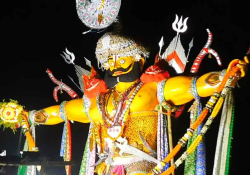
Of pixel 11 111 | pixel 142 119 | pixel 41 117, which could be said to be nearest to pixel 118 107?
pixel 142 119

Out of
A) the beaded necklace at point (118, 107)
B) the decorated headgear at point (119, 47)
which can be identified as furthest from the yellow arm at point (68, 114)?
the decorated headgear at point (119, 47)

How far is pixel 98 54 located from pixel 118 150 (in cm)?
79

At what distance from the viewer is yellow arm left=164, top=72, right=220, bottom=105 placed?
99.8 inches

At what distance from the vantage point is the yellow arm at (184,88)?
2535 millimetres

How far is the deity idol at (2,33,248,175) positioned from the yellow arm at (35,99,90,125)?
0.24 feet

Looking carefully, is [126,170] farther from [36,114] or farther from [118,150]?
[36,114]

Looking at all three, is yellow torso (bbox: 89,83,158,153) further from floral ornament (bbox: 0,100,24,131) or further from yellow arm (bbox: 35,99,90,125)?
floral ornament (bbox: 0,100,24,131)

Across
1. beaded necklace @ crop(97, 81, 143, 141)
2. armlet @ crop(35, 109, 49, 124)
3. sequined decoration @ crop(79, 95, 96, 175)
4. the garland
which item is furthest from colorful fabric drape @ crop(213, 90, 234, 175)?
the garland

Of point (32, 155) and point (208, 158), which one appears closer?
point (32, 155)

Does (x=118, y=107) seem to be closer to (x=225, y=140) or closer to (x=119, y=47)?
(x=119, y=47)

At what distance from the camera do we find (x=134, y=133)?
2756 millimetres

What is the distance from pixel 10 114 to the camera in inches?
129

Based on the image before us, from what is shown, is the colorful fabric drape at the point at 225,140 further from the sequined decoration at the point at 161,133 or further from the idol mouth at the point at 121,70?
the idol mouth at the point at 121,70

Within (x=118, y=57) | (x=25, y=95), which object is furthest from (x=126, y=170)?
(x=25, y=95)
